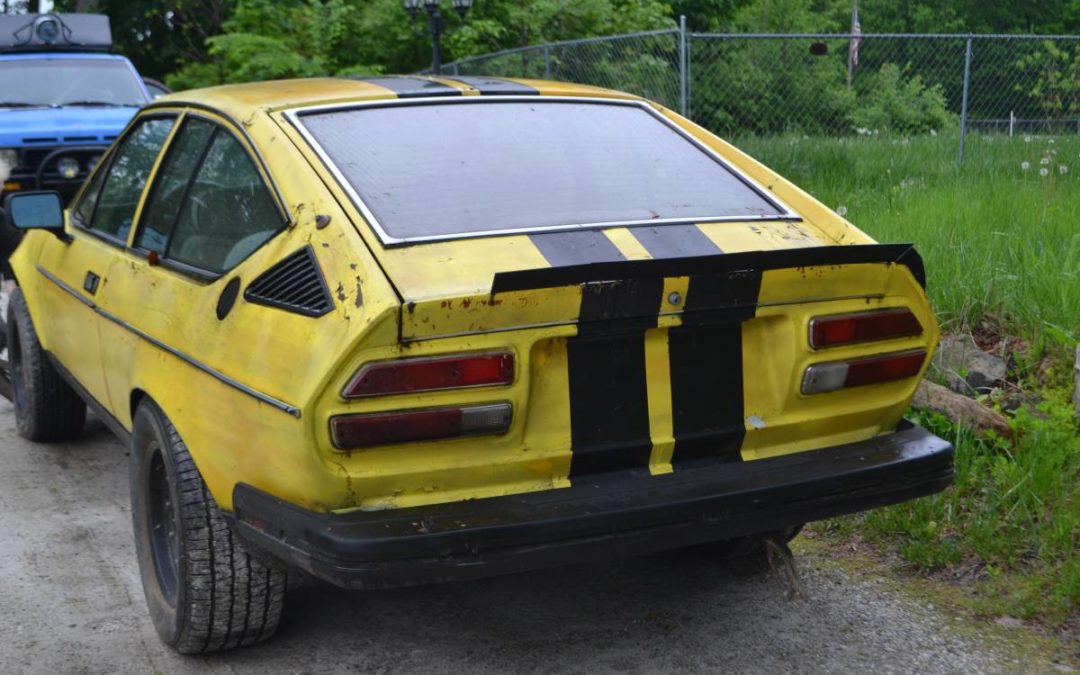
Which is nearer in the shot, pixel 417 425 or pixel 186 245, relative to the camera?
pixel 417 425

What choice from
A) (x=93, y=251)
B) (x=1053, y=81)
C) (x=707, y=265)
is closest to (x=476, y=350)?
(x=707, y=265)

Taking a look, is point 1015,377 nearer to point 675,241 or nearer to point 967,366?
point 967,366

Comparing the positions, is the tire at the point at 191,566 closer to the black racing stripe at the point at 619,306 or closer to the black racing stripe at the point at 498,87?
the black racing stripe at the point at 619,306

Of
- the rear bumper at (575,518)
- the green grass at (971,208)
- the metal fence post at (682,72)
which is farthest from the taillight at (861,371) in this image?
the metal fence post at (682,72)

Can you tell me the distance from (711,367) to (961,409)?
1.91 meters

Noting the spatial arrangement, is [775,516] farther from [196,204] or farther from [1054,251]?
[1054,251]

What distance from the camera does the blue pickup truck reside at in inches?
455

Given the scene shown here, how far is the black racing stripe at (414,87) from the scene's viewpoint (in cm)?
395

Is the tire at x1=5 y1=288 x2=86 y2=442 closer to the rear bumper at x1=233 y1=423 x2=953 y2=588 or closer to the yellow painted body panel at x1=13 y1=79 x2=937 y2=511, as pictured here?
the yellow painted body panel at x1=13 y1=79 x2=937 y2=511

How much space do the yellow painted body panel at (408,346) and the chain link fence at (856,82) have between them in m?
7.93

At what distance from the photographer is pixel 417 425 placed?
9.57 ft

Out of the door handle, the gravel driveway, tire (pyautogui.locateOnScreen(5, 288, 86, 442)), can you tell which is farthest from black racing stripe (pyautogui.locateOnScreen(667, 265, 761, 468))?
tire (pyautogui.locateOnScreen(5, 288, 86, 442))

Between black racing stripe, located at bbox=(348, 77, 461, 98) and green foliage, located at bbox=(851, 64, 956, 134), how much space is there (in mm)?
7614

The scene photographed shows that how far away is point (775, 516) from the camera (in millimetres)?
3178
